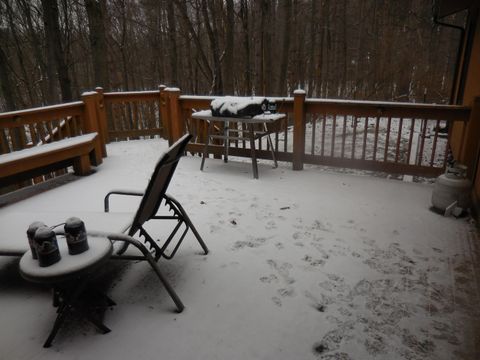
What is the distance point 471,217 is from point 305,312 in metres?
2.45

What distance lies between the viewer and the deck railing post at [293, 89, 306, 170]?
17.1 ft

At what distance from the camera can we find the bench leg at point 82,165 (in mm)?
5379

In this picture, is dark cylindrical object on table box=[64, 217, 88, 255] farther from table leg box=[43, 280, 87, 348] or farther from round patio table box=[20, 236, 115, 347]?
table leg box=[43, 280, 87, 348]

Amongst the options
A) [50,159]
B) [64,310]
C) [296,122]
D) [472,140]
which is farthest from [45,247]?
[472,140]

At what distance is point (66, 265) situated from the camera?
1996 mm

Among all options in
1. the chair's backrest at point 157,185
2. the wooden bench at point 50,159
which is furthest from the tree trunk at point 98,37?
the chair's backrest at point 157,185

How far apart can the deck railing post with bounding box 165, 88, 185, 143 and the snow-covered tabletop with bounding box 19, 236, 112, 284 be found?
168 inches

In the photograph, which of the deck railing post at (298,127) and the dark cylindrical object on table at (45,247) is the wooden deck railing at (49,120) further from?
the dark cylindrical object on table at (45,247)

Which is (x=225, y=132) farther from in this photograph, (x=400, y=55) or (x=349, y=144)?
(x=400, y=55)

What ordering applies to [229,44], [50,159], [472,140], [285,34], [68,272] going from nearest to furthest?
[68,272] → [472,140] → [50,159] → [229,44] → [285,34]

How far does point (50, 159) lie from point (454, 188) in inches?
195

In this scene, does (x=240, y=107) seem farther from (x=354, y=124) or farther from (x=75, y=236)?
(x=75, y=236)

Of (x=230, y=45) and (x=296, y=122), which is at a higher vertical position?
(x=230, y=45)

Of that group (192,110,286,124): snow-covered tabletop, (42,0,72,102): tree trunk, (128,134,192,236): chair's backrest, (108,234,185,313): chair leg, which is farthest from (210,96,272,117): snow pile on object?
(42,0,72,102): tree trunk
